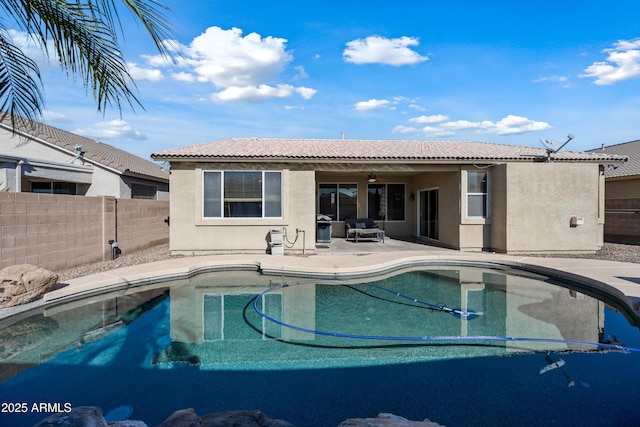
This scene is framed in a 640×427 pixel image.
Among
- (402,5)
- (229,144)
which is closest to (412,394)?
(229,144)

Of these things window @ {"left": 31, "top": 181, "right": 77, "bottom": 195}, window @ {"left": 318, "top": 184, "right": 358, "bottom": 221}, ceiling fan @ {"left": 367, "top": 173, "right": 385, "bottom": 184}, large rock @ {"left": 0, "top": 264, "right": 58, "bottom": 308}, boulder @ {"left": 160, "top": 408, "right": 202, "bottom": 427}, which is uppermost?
ceiling fan @ {"left": 367, "top": 173, "right": 385, "bottom": 184}

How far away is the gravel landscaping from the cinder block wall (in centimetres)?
189

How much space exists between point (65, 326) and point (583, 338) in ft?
30.6

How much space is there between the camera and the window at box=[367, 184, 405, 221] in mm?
19531

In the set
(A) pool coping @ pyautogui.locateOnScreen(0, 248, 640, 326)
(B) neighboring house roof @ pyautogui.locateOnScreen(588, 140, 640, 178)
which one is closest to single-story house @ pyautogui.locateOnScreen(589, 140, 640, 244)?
(B) neighboring house roof @ pyautogui.locateOnScreen(588, 140, 640, 178)

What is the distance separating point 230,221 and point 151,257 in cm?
305

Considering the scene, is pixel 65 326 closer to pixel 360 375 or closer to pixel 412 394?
pixel 360 375

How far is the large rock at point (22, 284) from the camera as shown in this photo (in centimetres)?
718

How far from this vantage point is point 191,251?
13703mm

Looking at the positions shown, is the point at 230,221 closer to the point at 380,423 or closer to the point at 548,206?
the point at 380,423

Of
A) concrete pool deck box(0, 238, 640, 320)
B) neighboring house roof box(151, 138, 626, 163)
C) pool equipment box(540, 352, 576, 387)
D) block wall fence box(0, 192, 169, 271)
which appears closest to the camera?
pool equipment box(540, 352, 576, 387)

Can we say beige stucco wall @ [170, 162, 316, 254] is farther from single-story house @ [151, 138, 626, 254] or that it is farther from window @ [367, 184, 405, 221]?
window @ [367, 184, 405, 221]

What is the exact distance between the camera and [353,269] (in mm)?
10844

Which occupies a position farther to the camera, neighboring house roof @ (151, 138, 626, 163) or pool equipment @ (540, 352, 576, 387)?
neighboring house roof @ (151, 138, 626, 163)
